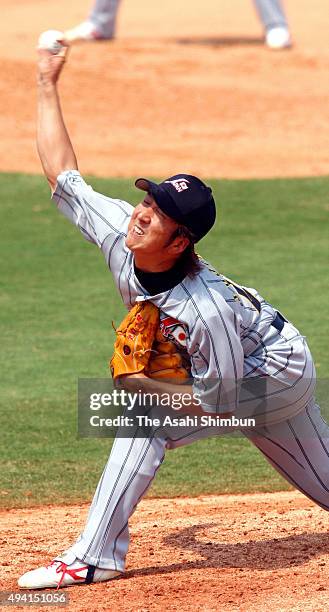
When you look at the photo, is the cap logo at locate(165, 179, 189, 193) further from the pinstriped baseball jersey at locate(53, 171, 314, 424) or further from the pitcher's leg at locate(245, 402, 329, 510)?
the pitcher's leg at locate(245, 402, 329, 510)

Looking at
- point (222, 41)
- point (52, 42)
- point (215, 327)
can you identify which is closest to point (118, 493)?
point (215, 327)

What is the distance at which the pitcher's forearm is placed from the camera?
4.03 meters

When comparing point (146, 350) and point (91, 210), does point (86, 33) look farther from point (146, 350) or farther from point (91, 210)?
point (146, 350)

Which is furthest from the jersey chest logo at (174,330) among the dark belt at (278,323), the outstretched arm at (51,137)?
the outstretched arm at (51,137)

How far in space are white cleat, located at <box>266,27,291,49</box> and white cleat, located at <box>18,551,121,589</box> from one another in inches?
537

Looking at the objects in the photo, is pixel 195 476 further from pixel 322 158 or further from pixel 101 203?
pixel 322 158

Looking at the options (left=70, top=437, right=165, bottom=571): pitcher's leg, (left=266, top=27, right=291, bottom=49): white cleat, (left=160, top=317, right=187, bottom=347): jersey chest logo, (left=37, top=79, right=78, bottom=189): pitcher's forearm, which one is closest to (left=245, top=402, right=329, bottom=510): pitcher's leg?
(left=70, top=437, right=165, bottom=571): pitcher's leg

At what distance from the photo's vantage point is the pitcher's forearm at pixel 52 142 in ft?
13.2

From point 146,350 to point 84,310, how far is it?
4.40 meters

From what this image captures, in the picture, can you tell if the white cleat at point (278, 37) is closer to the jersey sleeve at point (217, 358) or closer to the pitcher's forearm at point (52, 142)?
the pitcher's forearm at point (52, 142)

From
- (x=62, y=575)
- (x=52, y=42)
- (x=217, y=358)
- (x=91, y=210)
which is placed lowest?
(x=62, y=575)

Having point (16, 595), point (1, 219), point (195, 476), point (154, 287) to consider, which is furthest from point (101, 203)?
point (1, 219)

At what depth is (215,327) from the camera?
11.9 ft

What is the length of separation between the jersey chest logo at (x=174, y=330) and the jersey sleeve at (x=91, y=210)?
34cm
